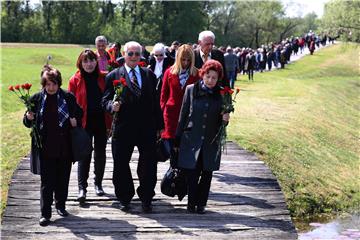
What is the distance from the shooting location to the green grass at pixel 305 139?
10.2 m

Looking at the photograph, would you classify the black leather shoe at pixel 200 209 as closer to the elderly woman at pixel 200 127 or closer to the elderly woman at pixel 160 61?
the elderly woman at pixel 200 127

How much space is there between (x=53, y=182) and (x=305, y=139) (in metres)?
8.82

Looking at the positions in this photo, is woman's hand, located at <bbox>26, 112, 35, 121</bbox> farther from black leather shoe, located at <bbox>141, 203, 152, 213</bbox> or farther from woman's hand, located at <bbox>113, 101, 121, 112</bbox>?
black leather shoe, located at <bbox>141, 203, 152, 213</bbox>

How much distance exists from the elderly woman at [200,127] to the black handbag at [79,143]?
109 centimetres

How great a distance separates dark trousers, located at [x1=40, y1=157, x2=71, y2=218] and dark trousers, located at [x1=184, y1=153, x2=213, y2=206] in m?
1.43

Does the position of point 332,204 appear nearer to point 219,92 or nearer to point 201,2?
point 219,92

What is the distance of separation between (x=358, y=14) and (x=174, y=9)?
117 ft

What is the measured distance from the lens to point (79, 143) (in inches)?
260

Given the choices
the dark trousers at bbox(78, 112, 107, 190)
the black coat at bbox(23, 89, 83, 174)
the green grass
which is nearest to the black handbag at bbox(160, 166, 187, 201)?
the dark trousers at bbox(78, 112, 107, 190)

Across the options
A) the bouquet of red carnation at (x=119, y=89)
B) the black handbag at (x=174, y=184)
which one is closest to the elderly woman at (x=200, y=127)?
the black handbag at (x=174, y=184)

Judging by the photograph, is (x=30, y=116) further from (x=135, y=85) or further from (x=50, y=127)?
(x=135, y=85)

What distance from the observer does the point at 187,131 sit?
6910mm

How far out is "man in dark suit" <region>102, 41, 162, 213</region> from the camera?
6695 mm

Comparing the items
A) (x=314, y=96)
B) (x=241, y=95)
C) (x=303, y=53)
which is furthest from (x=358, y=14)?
(x=241, y=95)
